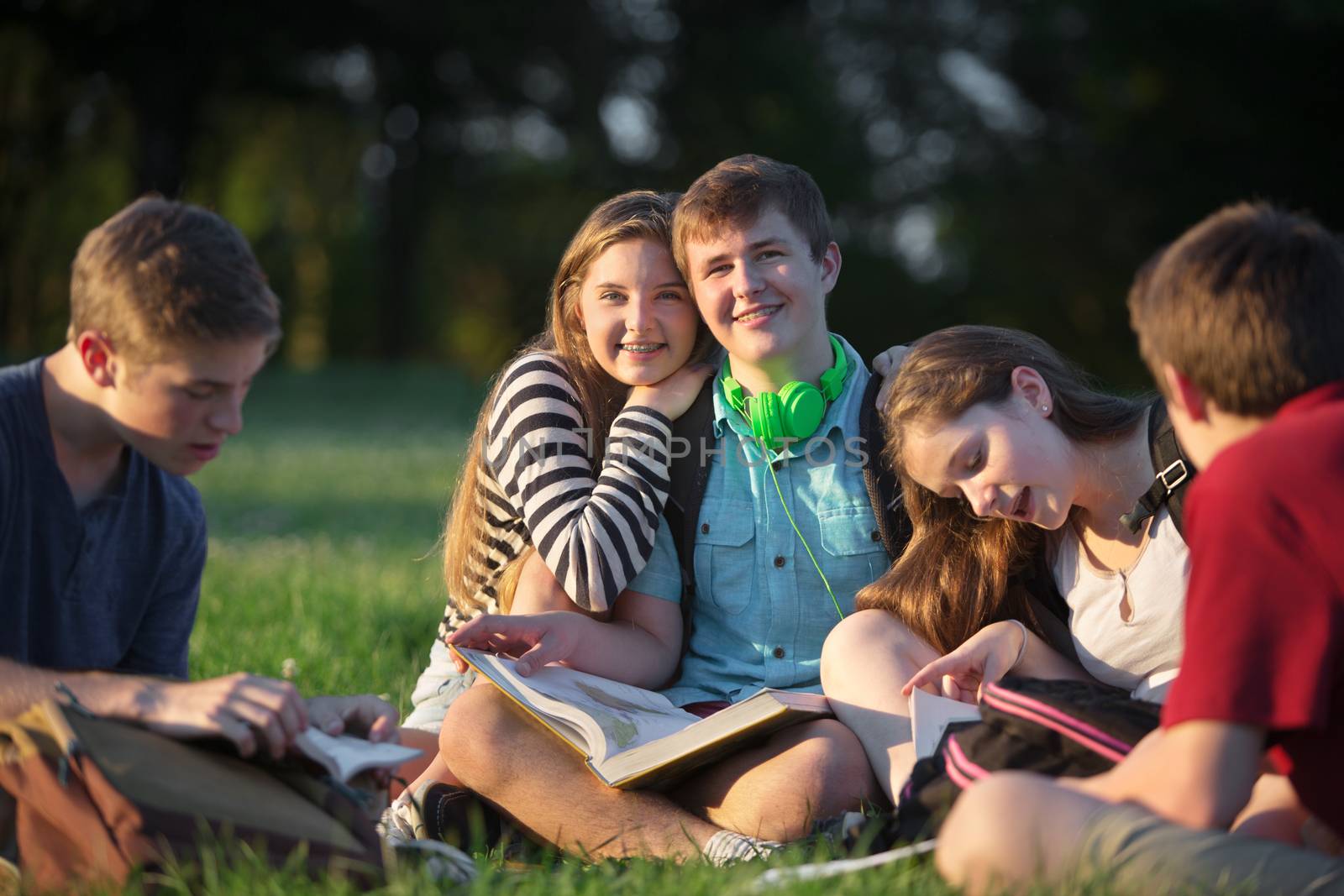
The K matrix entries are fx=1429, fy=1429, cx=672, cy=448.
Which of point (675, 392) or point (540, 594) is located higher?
point (675, 392)

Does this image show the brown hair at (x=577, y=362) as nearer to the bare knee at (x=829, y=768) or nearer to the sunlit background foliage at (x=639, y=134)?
the bare knee at (x=829, y=768)

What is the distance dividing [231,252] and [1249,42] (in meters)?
21.8

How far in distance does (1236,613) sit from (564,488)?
1.97m

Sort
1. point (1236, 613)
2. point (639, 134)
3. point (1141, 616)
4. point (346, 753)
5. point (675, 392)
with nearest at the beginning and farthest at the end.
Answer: point (1236, 613)
point (346, 753)
point (1141, 616)
point (675, 392)
point (639, 134)

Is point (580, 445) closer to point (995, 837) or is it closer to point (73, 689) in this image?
point (73, 689)

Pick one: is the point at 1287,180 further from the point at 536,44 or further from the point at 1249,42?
the point at 536,44

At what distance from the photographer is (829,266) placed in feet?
13.2

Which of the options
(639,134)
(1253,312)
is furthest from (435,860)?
(639,134)

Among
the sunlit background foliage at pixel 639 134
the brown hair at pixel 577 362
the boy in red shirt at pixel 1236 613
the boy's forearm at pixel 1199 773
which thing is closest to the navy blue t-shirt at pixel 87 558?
the brown hair at pixel 577 362

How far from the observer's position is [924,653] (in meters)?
3.53

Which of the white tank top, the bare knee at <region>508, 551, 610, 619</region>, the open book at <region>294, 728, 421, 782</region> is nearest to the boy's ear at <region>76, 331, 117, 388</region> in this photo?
the open book at <region>294, 728, 421, 782</region>

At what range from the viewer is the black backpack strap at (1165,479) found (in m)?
3.31

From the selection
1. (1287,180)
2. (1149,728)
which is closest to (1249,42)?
(1287,180)

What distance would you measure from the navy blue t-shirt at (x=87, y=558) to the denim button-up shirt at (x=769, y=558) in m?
1.19
